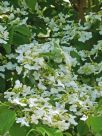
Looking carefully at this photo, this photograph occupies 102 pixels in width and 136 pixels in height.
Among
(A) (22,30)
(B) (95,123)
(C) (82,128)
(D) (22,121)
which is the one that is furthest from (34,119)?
(A) (22,30)

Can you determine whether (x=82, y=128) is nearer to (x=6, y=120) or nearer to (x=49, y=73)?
(x=49, y=73)

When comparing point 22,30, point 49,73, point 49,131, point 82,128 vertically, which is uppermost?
point 22,30

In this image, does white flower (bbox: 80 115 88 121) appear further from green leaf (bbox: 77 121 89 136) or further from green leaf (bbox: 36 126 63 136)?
green leaf (bbox: 36 126 63 136)

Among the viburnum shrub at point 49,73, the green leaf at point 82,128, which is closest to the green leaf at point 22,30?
the viburnum shrub at point 49,73

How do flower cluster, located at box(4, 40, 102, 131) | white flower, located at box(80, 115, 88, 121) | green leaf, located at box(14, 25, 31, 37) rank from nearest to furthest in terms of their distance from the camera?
flower cluster, located at box(4, 40, 102, 131) → white flower, located at box(80, 115, 88, 121) → green leaf, located at box(14, 25, 31, 37)

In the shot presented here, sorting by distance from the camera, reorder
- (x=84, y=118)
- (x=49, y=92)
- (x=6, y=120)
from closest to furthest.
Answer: (x=6, y=120) < (x=84, y=118) < (x=49, y=92)

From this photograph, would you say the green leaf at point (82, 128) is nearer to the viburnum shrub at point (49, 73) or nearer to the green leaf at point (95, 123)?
the viburnum shrub at point (49, 73)

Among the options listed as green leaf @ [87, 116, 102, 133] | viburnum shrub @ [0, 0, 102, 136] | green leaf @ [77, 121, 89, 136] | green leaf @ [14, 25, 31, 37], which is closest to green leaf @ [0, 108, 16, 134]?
viburnum shrub @ [0, 0, 102, 136]
